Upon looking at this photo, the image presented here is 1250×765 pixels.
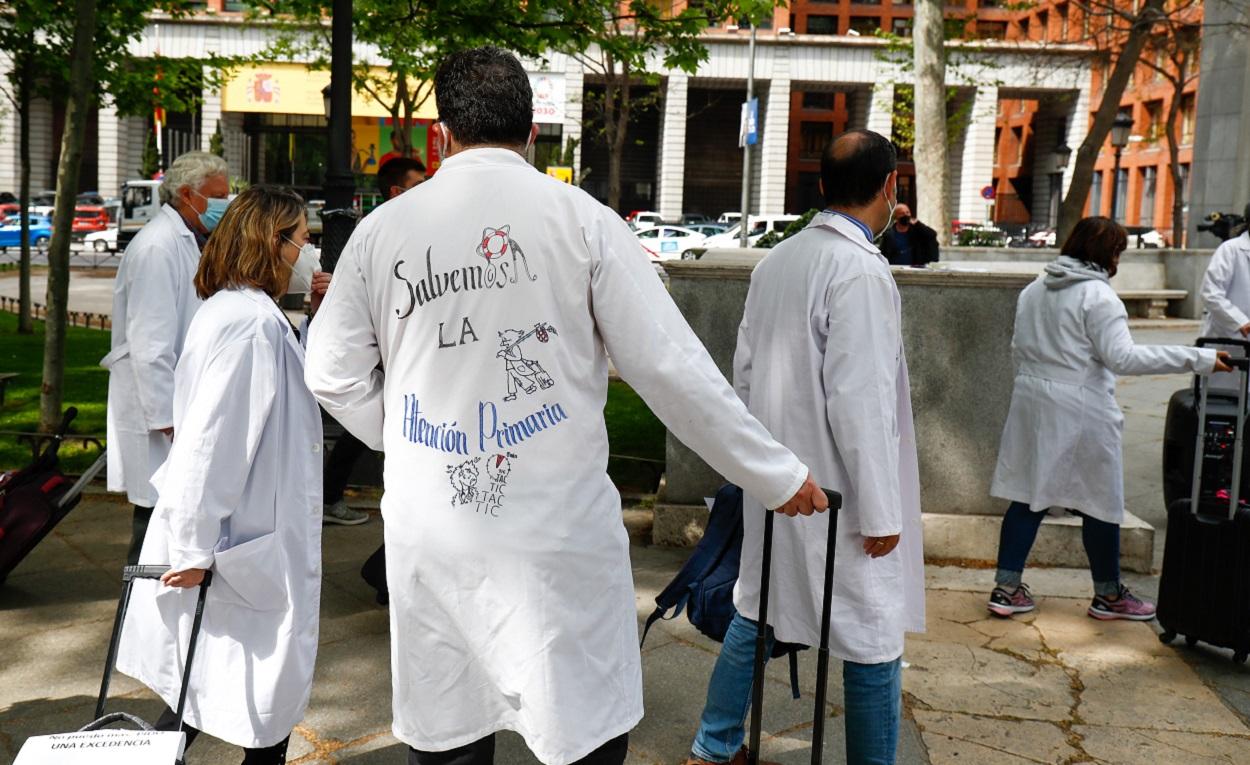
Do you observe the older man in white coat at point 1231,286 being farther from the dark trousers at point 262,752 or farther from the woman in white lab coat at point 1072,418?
the dark trousers at point 262,752

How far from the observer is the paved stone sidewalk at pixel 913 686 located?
4.05 meters

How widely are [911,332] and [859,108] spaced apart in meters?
56.9

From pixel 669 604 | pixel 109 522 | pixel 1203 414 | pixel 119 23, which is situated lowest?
pixel 109 522

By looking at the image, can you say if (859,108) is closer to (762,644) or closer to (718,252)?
(718,252)

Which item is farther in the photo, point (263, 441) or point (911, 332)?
point (911, 332)

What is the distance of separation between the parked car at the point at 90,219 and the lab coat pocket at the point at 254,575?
43621mm

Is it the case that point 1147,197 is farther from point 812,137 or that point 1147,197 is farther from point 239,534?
point 239,534

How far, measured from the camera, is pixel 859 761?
10.9 feet

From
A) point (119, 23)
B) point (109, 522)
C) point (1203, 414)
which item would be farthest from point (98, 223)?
point (1203, 414)

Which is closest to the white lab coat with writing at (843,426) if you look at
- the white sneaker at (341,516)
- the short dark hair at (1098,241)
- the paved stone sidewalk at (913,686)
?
the paved stone sidewalk at (913,686)

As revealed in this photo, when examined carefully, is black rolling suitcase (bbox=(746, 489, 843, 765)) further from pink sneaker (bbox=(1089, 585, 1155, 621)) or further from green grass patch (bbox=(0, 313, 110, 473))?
green grass patch (bbox=(0, 313, 110, 473))

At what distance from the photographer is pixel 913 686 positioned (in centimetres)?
466

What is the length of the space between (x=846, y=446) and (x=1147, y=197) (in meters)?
64.8

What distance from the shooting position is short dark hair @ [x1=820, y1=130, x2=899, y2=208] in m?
3.46
